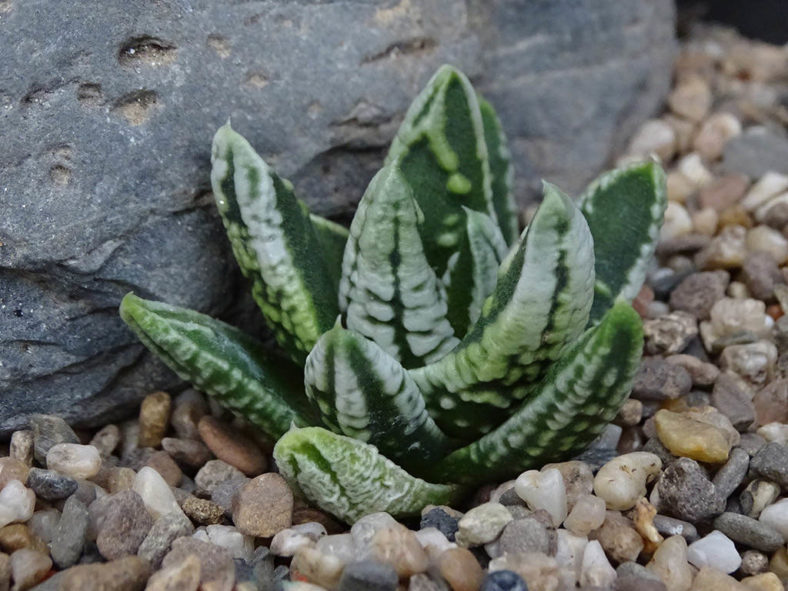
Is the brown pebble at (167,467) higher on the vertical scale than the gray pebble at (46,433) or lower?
lower

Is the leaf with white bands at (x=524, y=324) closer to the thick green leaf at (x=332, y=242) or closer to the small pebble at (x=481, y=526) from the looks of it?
the small pebble at (x=481, y=526)

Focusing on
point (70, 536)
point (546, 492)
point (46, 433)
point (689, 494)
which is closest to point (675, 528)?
point (689, 494)

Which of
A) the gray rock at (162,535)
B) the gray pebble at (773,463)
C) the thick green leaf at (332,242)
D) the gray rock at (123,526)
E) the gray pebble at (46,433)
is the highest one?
the thick green leaf at (332,242)

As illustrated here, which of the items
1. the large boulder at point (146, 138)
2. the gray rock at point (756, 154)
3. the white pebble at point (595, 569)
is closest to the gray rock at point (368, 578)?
the white pebble at point (595, 569)

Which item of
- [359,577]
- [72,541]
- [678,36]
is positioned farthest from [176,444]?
[678,36]

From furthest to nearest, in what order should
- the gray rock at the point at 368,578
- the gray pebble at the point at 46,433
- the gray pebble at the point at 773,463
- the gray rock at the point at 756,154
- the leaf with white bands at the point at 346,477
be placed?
1. the gray rock at the point at 756,154
2. the gray pebble at the point at 46,433
3. the gray pebble at the point at 773,463
4. the leaf with white bands at the point at 346,477
5. the gray rock at the point at 368,578

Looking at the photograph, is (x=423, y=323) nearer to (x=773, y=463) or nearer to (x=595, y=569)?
(x=595, y=569)

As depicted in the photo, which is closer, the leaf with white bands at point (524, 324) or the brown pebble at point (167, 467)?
the leaf with white bands at point (524, 324)
